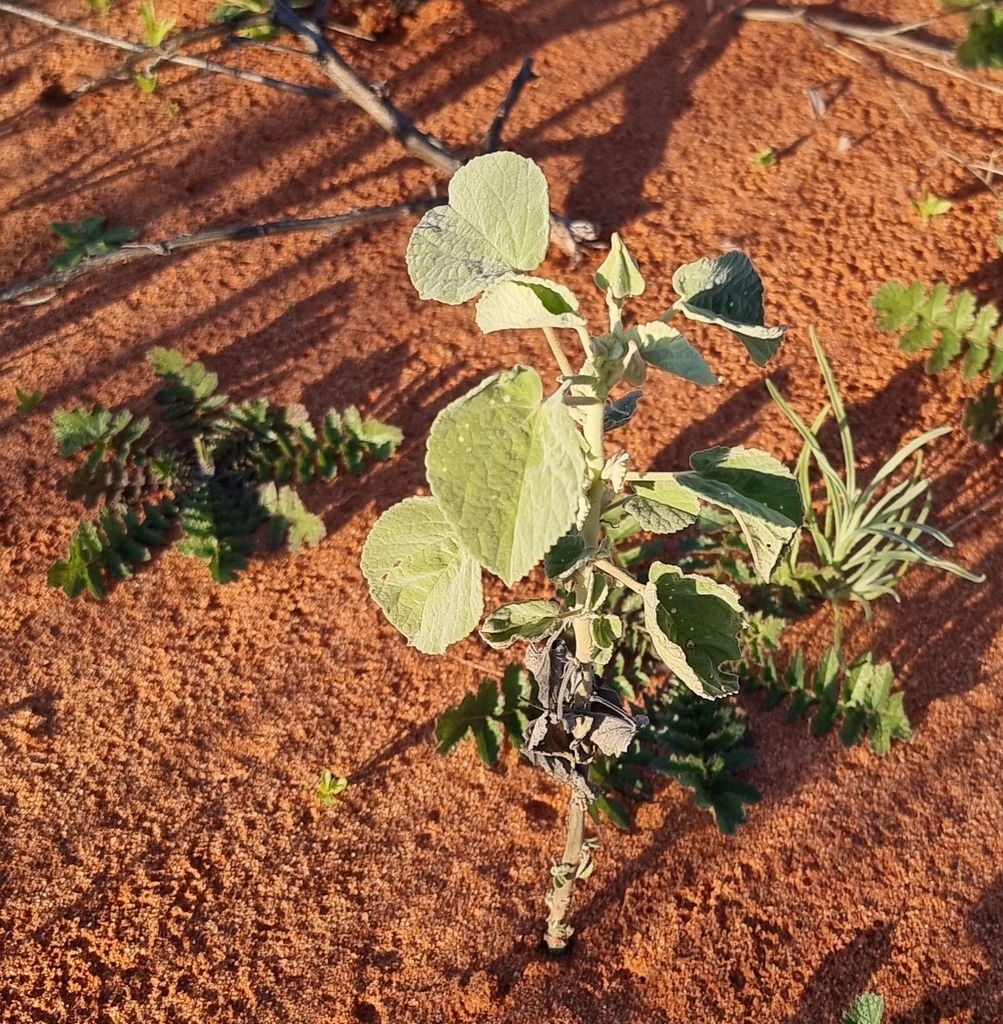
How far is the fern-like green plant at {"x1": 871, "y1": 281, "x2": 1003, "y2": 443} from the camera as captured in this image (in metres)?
2.32

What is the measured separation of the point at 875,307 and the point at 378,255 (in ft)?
4.56

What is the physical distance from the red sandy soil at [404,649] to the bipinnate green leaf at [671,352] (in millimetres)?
1210

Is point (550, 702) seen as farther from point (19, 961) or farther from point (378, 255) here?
point (378, 255)

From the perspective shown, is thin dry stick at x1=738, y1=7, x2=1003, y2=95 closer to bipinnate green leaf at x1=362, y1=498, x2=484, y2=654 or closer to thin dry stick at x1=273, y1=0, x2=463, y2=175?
thin dry stick at x1=273, y1=0, x2=463, y2=175

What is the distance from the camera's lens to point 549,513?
759 mm

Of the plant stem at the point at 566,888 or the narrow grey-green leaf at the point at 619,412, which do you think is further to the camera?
the plant stem at the point at 566,888

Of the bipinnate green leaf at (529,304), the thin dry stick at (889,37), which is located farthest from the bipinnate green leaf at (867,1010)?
the thin dry stick at (889,37)

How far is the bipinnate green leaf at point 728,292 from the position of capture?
34.3 inches

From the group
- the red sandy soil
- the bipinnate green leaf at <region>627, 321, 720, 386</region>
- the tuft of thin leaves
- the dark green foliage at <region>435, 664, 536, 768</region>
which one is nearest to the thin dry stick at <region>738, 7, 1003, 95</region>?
the red sandy soil

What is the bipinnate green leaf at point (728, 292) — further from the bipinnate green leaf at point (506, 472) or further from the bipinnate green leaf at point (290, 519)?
the bipinnate green leaf at point (290, 519)

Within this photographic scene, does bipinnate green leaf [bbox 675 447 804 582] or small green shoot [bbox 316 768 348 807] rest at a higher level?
bipinnate green leaf [bbox 675 447 804 582]

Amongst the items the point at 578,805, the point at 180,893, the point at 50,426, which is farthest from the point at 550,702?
the point at 50,426

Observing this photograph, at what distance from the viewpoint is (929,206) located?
2754 mm

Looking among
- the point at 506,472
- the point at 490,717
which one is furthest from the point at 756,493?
the point at 490,717
